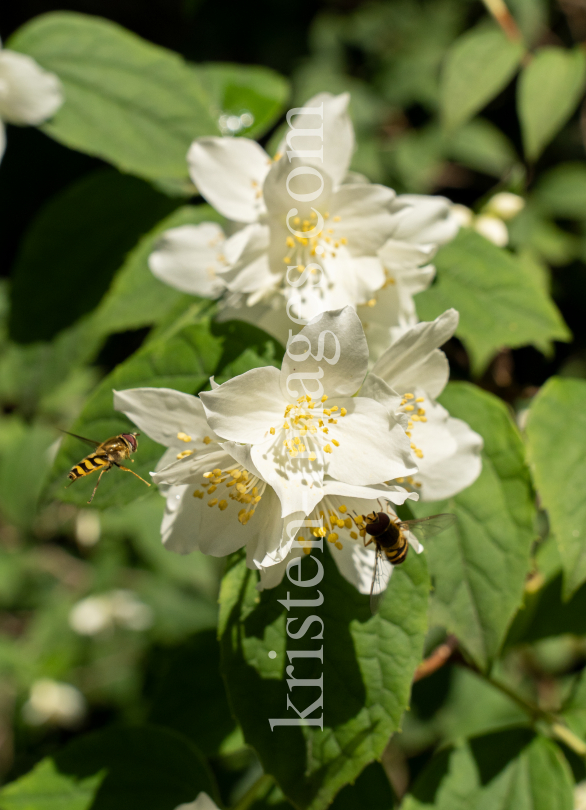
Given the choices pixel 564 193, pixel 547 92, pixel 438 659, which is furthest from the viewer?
pixel 564 193

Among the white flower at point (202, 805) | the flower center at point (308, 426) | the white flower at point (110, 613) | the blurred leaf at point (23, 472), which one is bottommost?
the white flower at point (110, 613)

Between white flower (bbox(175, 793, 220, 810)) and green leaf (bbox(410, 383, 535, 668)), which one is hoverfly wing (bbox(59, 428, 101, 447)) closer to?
green leaf (bbox(410, 383, 535, 668))

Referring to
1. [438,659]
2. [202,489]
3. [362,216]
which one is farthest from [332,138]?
[438,659]

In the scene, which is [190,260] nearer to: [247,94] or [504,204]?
[247,94]

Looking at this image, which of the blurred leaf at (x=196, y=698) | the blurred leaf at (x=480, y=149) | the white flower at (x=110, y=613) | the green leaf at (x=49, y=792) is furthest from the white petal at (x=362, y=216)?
A: the white flower at (x=110, y=613)

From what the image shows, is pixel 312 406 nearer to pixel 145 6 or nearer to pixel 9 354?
pixel 9 354

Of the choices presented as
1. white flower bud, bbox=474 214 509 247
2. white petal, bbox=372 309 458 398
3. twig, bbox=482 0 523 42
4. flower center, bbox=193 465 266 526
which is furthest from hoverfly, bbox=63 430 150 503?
twig, bbox=482 0 523 42

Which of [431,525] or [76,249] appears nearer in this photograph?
[431,525]

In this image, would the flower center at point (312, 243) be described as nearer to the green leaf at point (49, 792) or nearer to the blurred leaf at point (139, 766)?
the blurred leaf at point (139, 766)
